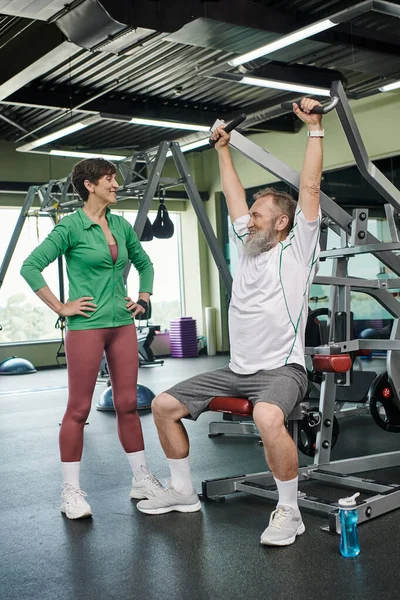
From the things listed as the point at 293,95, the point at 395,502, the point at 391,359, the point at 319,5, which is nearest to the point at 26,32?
the point at 319,5

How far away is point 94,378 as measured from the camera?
2.82 metres

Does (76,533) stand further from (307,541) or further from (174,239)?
(174,239)

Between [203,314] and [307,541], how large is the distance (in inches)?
347

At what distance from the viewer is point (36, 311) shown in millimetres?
10047

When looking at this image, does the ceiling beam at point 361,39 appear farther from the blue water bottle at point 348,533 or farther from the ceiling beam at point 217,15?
the blue water bottle at point 348,533

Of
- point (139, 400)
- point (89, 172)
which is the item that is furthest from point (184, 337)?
point (89, 172)

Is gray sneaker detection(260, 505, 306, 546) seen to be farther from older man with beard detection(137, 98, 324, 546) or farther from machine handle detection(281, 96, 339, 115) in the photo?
machine handle detection(281, 96, 339, 115)

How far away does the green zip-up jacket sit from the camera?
2789 millimetres

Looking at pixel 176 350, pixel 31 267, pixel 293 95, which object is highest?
pixel 293 95

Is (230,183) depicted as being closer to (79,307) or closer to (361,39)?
(79,307)

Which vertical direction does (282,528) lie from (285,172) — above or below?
below

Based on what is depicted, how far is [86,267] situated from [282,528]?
122cm

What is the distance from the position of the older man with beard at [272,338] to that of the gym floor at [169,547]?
0.15 m

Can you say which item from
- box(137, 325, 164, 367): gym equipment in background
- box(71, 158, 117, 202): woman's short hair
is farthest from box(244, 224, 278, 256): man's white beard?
box(137, 325, 164, 367): gym equipment in background
